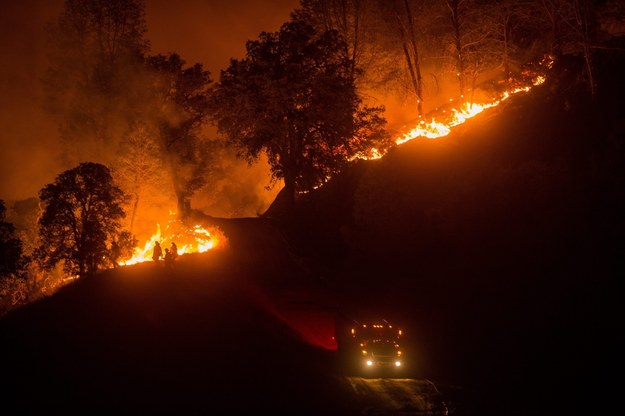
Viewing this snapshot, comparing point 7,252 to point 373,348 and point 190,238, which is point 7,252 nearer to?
point 190,238

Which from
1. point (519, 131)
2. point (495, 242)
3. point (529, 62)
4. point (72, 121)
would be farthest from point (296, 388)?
point (72, 121)

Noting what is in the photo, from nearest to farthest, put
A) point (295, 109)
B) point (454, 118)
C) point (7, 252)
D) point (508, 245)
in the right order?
point (508, 245) < point (7, 252) < point (295, 109) < point (454, 118)

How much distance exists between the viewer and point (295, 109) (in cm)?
2712

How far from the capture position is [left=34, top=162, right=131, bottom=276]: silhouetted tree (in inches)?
1019

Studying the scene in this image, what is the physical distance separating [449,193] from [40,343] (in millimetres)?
17844

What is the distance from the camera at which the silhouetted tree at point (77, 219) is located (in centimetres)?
2588

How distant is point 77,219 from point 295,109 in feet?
42.6

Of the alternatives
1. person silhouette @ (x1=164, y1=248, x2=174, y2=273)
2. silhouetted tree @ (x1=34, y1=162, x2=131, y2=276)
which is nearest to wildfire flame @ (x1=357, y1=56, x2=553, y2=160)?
person silhouette @ (x1=164, y1=248, x2=174, y2=273)

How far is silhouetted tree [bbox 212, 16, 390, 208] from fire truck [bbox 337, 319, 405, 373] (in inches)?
518

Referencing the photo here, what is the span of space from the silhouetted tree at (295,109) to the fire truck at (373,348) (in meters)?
13.2

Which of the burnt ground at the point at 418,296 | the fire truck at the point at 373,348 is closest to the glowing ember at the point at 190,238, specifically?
the burnt ground at the point at 418,296

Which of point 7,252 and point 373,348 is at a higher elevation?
point 7,252

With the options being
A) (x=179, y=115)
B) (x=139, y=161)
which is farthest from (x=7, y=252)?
(x=179, y=115)

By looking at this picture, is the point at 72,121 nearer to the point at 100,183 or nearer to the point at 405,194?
the point at 100,183
